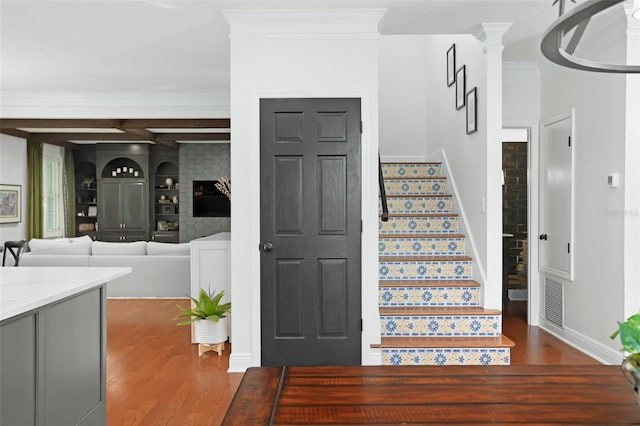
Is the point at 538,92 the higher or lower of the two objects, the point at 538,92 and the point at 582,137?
the higher

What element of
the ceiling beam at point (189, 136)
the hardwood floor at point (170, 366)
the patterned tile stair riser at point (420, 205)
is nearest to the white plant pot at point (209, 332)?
the hardwood floor at point (170, 366)

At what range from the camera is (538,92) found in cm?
550

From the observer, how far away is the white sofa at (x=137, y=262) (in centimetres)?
691

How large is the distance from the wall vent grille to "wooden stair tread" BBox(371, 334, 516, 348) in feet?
4.21

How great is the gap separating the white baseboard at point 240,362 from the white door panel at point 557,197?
118 inches

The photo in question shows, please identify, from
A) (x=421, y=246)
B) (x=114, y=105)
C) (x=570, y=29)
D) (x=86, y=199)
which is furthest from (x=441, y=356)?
(x=86, y=199)

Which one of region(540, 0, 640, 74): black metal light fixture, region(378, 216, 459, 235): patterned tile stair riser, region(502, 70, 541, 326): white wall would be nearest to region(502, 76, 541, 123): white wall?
region(502, 70, 541, 326): white wall

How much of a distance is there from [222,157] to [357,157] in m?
7.81

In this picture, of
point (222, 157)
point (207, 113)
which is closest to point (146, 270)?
point (207, 113)

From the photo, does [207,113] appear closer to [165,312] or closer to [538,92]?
[165,312]

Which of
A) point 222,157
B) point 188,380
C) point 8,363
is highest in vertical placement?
point 222,157

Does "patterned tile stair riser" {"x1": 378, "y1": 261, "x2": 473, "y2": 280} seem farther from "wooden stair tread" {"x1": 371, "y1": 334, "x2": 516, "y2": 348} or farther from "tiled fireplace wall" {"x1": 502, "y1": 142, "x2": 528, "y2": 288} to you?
"tiled fireplace wall" {"x1": 502, "y1": 142, "x2": 528, "y2": 288}

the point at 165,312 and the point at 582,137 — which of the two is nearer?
the point at 582,137

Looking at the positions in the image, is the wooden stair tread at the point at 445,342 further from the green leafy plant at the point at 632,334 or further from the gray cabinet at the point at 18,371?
the green leafy plant at the point at 632,334
